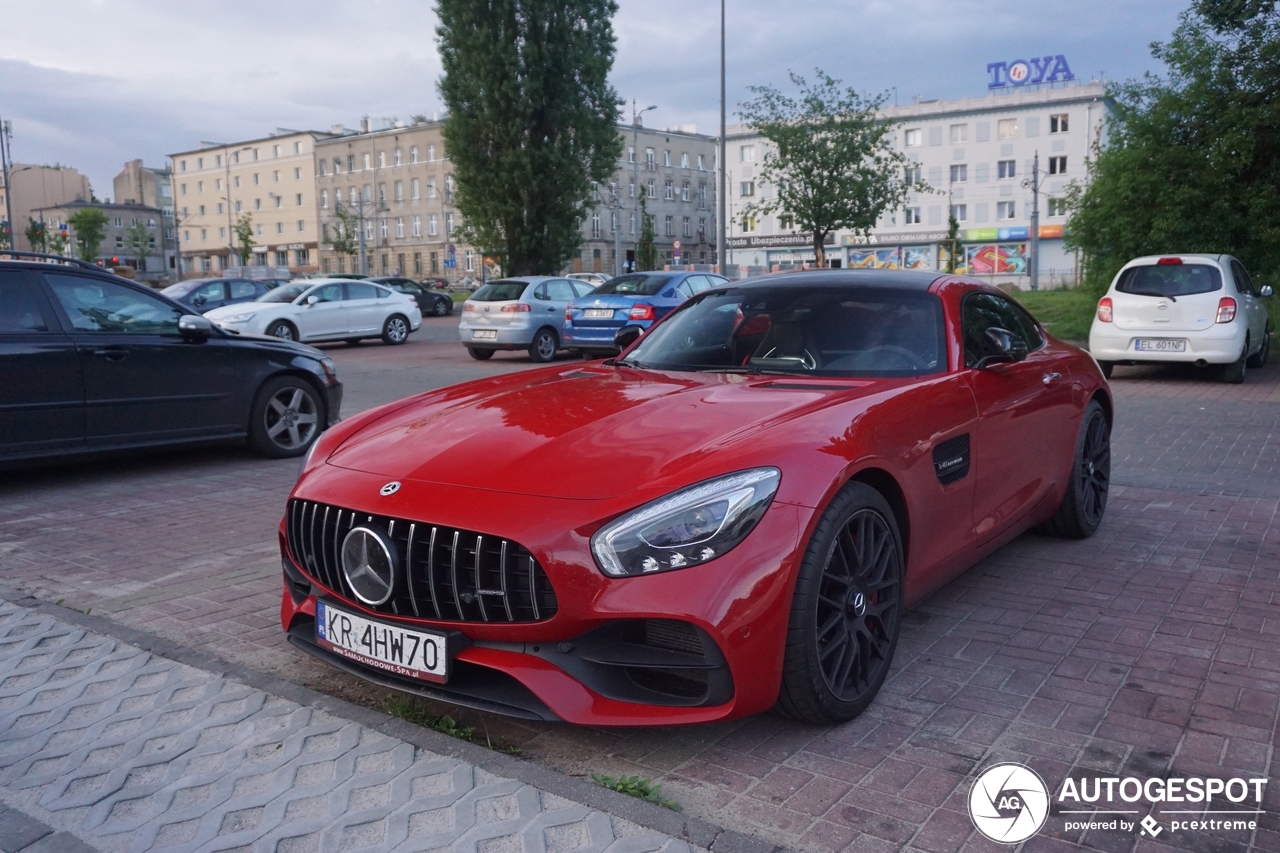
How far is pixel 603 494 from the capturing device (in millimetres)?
2926

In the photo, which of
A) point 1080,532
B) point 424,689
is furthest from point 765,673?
point 1080,532

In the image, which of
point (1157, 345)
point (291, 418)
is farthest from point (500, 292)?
point (1157, 345)

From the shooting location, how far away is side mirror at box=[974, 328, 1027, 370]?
4.39 metres

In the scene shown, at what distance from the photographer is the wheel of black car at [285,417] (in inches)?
328

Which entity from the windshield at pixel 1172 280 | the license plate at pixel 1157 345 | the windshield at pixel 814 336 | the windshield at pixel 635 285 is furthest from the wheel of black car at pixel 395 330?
the windshield at pixel 814 336

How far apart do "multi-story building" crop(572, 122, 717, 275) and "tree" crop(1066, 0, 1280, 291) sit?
7367 centimetres

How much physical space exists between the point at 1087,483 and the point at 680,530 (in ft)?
11.5

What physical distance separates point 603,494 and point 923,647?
66.8 inches

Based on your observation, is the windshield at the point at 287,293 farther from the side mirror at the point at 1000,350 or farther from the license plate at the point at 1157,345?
the side mirror at the point at 1000,350

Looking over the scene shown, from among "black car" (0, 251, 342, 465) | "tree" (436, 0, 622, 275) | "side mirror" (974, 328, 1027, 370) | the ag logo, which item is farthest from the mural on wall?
the ag logo

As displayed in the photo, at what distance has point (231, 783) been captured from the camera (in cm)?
292

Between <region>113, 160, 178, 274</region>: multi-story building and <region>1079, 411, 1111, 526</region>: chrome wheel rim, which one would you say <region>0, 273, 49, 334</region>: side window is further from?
<region>113, 160, 178, 274</region>: multi-story building

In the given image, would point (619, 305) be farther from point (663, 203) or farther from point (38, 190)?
point (38, 190)

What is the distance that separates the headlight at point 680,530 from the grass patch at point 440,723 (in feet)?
2.49
